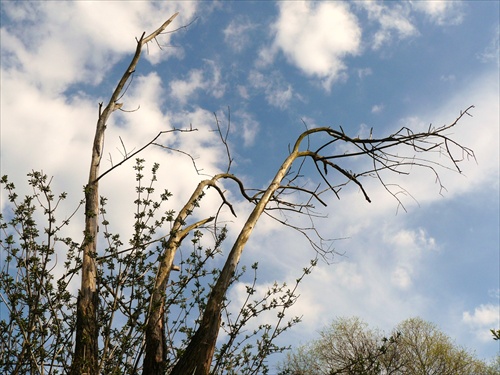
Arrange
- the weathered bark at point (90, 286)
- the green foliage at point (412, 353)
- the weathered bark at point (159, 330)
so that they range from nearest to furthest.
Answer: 1. the weathered bark at point (90, 286)
2. the weathered bark at point (159, 330)
3. the green foliage at point (412, 353)

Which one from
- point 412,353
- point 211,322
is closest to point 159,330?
point 211,322

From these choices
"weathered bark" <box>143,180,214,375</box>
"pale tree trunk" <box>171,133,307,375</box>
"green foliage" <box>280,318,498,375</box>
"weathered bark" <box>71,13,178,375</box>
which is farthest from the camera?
"green foliage" <box>280,318,498,375</box>

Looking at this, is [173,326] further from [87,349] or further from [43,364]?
[43,364]

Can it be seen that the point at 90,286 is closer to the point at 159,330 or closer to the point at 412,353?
the point at 159,330

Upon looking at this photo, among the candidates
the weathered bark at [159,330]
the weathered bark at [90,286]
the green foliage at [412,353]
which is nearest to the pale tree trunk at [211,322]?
the weathered bark at [159,330]

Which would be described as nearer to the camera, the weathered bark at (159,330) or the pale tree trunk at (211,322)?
the pale tree trunk at (211,322)

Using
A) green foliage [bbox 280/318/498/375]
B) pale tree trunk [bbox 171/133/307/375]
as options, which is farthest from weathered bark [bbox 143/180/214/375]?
green foliage [bbox 280/318/498/375]

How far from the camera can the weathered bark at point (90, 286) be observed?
11.8 feet

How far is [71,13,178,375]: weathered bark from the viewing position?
142 inches

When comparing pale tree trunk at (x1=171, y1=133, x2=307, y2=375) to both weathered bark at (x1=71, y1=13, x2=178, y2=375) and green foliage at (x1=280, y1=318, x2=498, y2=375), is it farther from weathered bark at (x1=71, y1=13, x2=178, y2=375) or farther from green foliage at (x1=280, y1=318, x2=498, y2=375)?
green foliage at (x1=280, y1=318, x2=498, y2=375)

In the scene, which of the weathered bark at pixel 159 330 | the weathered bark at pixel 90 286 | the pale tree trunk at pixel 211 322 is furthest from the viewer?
the weathered bark at pixel 159 330

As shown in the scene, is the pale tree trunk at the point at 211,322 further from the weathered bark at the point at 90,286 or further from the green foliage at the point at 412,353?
the green foliage at the point at 412,353

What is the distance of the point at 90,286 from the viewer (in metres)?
4.21

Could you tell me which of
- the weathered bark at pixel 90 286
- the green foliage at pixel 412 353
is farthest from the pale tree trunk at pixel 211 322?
the green foliage at pixel 412 353
